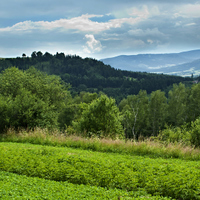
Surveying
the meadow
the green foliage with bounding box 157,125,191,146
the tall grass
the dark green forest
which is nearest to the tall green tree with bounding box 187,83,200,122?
the dark green forest

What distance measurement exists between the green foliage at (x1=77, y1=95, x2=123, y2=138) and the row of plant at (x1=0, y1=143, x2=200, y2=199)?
1111 cm

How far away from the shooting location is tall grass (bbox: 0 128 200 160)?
1257cm

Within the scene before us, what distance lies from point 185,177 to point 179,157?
4347 millimetres

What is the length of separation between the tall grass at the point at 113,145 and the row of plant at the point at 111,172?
8.42ft

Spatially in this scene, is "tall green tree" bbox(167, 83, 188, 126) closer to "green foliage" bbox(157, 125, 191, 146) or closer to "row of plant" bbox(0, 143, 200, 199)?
"green foliage" bbox(157, 125, 191, 146)

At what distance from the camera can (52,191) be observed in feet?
24.5

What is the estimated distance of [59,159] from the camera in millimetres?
10305

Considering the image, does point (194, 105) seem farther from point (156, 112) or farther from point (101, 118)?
point (101, 118)

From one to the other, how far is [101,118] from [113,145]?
8739 millimetres

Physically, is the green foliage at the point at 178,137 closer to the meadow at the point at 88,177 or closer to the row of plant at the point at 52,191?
the meadow at the point at 88,177

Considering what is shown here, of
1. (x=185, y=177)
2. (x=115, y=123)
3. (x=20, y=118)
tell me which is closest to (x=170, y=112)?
(x=115, y=123)

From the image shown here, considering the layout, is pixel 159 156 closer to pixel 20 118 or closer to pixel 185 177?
pixel 185 177

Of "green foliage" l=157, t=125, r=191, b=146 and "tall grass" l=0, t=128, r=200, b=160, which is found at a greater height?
"tall grass" l=0, t=128, r=200, b=160

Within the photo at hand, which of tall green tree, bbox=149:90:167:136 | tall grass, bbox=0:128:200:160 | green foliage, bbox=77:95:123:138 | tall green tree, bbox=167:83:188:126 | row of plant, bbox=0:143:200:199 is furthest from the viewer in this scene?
tall green tree, bbox=149:90:167:136
